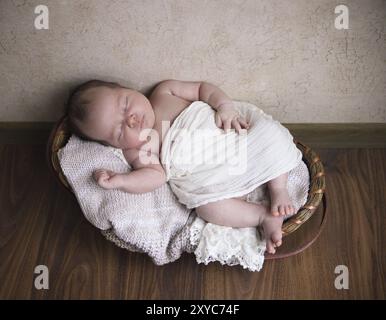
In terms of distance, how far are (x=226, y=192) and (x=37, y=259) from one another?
1.90ft

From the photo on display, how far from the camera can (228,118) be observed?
1192 mm

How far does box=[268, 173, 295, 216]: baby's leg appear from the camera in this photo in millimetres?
1119

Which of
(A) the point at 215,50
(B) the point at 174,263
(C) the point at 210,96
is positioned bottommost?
(B) the point at 174,263

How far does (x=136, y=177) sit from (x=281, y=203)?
373mm

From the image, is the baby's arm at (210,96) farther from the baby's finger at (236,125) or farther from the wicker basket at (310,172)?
the wicker basket at (310,172)

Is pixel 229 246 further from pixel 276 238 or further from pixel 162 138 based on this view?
pixel 162 138

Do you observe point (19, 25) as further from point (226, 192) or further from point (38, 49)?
point (226, 192)

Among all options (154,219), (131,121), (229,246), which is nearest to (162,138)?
(131,121)

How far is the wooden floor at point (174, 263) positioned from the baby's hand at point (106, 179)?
0.80 ft

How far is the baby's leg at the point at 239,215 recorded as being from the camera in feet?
3.68

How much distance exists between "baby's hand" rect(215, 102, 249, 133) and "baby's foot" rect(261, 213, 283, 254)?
9.7 inches

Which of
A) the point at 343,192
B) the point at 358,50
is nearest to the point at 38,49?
the point at 358,50

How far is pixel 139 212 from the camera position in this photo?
3.81ft

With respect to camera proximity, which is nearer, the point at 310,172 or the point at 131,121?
the point at 131,121
